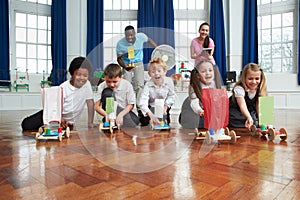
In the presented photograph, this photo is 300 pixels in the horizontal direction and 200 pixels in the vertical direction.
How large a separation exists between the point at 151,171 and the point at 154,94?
1.17m

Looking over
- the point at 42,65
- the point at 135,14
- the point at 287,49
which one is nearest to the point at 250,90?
the point at 287,49

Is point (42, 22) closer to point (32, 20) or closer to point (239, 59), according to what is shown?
point (32, 20)

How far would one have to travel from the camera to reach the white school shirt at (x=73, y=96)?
1960 mm

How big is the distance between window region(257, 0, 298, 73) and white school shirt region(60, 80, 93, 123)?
5.40 m

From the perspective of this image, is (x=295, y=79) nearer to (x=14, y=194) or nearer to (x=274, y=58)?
(x=274, y=58)

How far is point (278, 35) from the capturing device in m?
6.07

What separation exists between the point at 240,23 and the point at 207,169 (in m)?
6.01

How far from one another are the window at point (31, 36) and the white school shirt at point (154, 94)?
16.1ft

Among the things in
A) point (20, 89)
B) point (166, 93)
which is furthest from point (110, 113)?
point (20, 89)

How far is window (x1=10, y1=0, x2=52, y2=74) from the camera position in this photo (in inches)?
233

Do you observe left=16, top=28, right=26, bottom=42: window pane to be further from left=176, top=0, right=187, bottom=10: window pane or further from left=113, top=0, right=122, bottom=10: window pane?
left=176, top=0, right=187, bottom=10: window pane

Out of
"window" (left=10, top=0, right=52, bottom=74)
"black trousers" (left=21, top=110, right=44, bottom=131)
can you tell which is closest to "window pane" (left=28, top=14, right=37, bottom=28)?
"window" (left=10, top=0, right=52, bottom=74)

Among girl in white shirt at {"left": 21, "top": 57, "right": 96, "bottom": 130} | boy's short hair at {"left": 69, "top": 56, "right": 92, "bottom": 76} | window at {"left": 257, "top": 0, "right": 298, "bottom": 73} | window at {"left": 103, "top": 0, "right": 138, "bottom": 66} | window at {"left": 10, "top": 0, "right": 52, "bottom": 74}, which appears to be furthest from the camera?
window at {"left": 103, "top": 0, "right": 138, "bottom": 66}

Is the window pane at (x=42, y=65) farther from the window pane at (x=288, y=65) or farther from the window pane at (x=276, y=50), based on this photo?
the window pane at (x=288, y=65)
